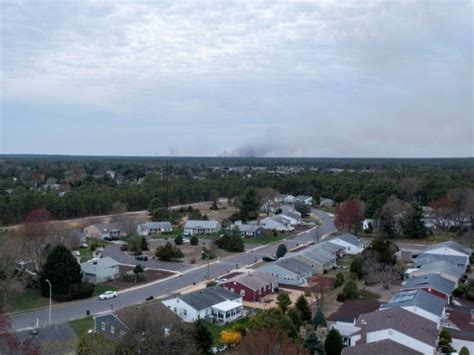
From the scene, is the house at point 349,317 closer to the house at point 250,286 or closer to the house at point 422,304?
the house at point 422,304

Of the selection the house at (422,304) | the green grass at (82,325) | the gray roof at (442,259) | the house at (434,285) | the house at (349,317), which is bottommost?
the green grass at (82,325)

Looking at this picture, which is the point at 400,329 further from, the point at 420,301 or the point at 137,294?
the point at 137,294

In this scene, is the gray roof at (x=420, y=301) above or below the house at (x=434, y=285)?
above

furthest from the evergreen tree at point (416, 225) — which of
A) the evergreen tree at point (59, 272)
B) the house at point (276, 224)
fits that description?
the evergreen tree at point (59, 272)

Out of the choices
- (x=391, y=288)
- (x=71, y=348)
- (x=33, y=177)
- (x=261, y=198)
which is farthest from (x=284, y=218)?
(x=33, y=177)

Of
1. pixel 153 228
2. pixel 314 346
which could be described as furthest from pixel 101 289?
A: pixel 153 228

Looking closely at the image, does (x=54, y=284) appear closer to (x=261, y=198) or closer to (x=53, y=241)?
(x=53, y=241)
